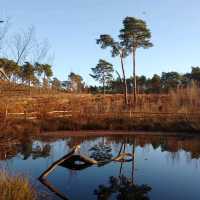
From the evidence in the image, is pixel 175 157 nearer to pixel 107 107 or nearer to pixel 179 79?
pixel 107 107

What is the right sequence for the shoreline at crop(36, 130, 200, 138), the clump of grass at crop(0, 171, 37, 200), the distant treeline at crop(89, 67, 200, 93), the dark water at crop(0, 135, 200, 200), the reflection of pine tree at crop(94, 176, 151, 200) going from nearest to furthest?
the clump of grass at crop(0, 171, 37, 200) < the reflection of pine tree at crop(94, 176, 151, 200) < the dark water at crop(0, 135, 200, 200) < the shoreline at crop(36, 130, 200, 138) < the distant treeline at crop(89, 67, 200, 93)

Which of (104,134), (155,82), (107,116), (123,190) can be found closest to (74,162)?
(123,190)

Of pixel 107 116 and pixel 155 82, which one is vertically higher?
pixel 155 82

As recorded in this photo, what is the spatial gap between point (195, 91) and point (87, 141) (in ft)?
33.7

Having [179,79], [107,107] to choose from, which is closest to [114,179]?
[107,107]

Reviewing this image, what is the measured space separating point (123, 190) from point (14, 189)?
2.74 m

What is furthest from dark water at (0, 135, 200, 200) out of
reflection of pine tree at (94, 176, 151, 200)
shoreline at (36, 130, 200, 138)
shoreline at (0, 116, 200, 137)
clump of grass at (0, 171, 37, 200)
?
shoreline at (0, 116, 200, 137)

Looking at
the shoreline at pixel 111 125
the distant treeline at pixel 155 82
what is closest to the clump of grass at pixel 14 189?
the shoreline at pixel 111 125

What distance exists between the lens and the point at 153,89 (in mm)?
42125

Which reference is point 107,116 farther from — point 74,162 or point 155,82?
point 155,82

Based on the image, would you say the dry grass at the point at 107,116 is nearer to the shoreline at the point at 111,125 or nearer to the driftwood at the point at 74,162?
the shoreline at the point at 111,125

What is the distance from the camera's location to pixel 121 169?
30.0ft

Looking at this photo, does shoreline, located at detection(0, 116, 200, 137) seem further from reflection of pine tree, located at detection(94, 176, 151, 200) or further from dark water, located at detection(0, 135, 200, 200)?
reflection of pine tree, located at detection(94, 176, 151, 200)

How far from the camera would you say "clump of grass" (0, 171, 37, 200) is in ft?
16.7
